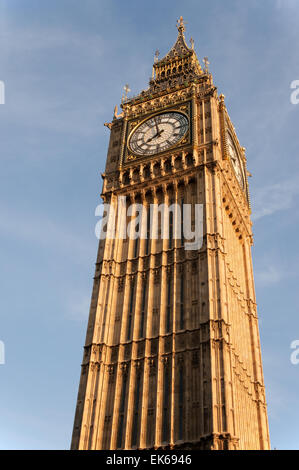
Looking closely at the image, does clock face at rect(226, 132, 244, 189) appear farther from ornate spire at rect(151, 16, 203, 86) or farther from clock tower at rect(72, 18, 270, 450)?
ornate spire at rect(151, 16, 203, 86)

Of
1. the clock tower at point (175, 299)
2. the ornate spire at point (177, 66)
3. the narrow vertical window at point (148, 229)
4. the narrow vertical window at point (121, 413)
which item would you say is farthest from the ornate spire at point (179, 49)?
the narrow vertical window at point (121, 413)

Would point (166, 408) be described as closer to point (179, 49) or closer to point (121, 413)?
point (121, 413)

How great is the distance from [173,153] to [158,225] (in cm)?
753

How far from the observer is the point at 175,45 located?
243ft

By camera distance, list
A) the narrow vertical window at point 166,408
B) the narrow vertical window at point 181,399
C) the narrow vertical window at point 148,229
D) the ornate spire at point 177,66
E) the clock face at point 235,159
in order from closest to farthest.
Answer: the narrow vertical window at point 181,399, the narrow vertical window at point 166,408, the narrow vertical window at point 148,229, the clock face at point 235,159, the ornate spire at point 177,66

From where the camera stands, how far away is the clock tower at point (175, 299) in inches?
1395

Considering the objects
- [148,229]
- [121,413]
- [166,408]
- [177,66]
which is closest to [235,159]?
[148,229]

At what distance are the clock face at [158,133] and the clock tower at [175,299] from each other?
0.43 feet

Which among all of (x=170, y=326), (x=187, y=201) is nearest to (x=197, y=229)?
(x=187, y=201)

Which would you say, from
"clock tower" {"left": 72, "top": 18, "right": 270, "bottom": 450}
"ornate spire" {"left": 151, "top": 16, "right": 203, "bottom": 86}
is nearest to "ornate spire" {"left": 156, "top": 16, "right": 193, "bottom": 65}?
"ornate spire" {"left": 151, "top": 16, "right": 203, "bottom": 86}

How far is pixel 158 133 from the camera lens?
5378 centimetres

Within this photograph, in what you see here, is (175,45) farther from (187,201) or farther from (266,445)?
(266,445)

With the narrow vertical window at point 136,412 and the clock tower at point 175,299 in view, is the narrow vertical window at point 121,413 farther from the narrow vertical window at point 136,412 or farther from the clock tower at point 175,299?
the narrow vertical window at point 136,412

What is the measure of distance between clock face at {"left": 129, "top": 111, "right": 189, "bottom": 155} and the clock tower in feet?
0.43
